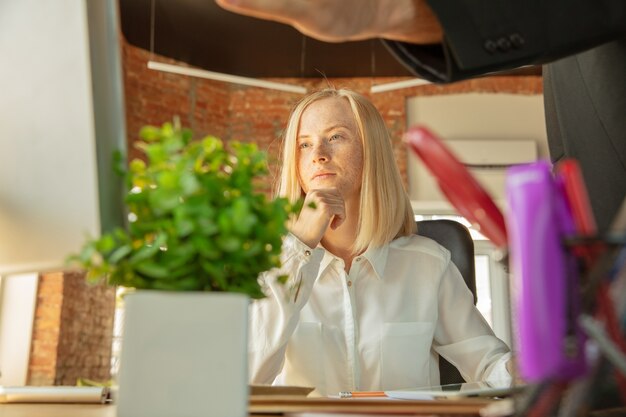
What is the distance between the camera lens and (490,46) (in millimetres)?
659

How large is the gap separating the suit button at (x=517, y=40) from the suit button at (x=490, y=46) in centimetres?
2

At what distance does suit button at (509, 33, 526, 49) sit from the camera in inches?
26.2

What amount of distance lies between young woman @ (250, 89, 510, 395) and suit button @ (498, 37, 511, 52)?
2.71 feet

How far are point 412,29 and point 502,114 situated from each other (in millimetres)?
6067

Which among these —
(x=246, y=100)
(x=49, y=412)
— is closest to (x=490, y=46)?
(x=49, y=412)

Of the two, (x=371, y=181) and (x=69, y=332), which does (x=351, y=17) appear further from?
(x=69, y=332)

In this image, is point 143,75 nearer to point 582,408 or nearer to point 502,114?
point 502,114

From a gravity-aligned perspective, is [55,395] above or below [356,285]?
below

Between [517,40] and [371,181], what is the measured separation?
1297mm

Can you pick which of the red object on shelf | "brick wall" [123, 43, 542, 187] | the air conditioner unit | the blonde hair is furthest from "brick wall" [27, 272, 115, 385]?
the red object on shelf

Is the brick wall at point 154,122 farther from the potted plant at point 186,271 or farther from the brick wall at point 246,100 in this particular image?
the potted plant at point 186,271

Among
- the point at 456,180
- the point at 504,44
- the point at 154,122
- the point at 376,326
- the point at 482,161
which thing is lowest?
the point at 456,180

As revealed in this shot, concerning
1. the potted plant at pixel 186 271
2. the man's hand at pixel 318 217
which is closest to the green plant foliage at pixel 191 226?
the potted plant at pixel 186 271

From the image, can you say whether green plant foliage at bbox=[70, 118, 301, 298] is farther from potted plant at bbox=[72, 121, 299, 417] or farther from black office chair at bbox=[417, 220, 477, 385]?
black office chair at bbox=[417, 220, 477, 385]
